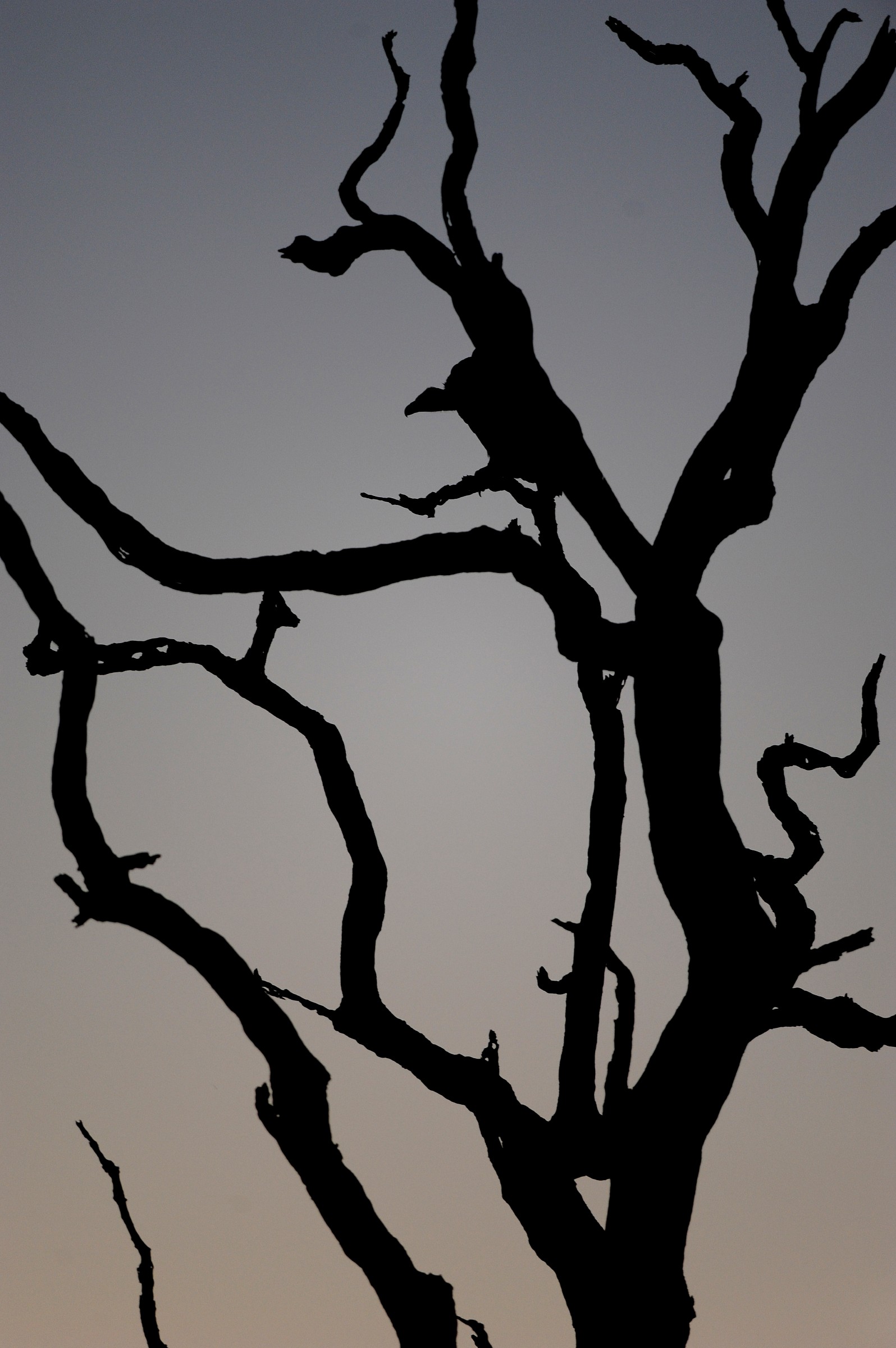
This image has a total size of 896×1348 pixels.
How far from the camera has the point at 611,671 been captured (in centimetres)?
505

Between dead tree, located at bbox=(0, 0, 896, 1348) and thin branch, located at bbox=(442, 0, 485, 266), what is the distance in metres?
0.01

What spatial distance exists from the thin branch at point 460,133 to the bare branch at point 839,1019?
3.85 m

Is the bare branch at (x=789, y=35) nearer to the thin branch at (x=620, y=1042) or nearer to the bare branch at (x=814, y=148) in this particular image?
the bare branch at (x=814, y=148)

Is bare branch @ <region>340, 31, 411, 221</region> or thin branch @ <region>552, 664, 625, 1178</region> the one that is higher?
bare branch @ <region>340, 31, 411, 221</region>

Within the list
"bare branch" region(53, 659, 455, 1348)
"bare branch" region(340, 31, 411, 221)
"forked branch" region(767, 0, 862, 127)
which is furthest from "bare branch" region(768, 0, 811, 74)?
"bare branch" region(53, 659, 455, 1348)

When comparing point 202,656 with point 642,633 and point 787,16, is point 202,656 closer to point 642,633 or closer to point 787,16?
point 642,633

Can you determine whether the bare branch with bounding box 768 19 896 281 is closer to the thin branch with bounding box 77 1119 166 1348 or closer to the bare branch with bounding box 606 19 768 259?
the bare branch with bounding box 606 19 768 259

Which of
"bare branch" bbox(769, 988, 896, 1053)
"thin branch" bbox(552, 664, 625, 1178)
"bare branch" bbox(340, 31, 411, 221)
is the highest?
"bare branch" bbox(340, 31, 411, 221)

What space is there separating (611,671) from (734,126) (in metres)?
2.95

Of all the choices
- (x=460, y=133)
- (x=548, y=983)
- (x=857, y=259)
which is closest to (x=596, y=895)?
(x=548, y=983)

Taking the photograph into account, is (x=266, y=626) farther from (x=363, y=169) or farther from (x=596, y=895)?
(x=363, y=169)

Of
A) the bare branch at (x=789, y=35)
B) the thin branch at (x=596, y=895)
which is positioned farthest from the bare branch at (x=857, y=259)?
the thin branch at (x=596, y=895)

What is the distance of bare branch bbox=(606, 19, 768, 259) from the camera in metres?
5.40

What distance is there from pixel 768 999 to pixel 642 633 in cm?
169
